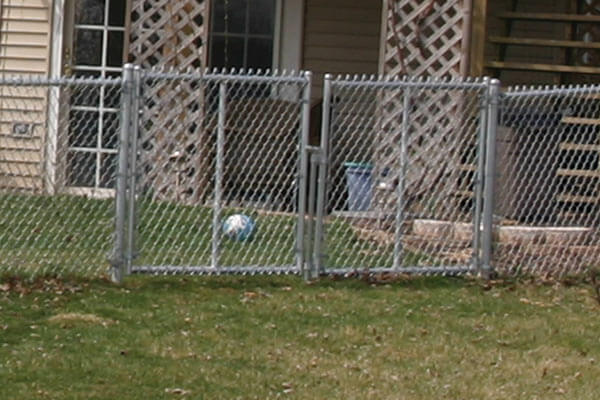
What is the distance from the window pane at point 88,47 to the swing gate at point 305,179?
127cm

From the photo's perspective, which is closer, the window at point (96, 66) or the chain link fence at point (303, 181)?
the chain link fence at point (303, 181)

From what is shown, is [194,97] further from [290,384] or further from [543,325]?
[290,384]

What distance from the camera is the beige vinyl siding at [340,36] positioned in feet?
54.6

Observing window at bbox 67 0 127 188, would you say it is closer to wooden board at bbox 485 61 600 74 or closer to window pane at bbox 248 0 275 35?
window pane at bbox 248 0 275 35

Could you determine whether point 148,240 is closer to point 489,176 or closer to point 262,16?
point 489,176

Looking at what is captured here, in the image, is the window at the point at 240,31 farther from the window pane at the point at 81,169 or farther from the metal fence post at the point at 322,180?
the metal fence post at the point at 322,180

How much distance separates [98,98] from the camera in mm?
16000

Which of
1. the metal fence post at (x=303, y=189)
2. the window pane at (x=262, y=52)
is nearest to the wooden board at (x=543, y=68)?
the window pane at (x=262, y=52)

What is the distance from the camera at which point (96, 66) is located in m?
16.2

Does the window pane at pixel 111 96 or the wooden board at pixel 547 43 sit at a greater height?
the wooden board at pixel 547 43

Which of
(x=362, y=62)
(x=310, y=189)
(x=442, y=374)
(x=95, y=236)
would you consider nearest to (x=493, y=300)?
(x=310, y=189)

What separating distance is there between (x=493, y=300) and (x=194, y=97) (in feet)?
18.2

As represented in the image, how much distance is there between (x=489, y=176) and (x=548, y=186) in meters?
2.79

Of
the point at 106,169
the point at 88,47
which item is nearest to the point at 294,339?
the point at 106,169
